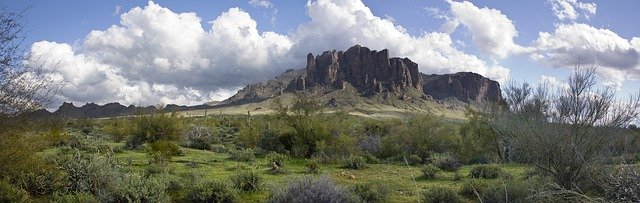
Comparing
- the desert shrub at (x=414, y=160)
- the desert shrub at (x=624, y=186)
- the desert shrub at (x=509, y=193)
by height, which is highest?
the desert shrub at (x=624, y=186)

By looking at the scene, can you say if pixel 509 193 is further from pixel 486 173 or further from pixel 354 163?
pixel 354 163

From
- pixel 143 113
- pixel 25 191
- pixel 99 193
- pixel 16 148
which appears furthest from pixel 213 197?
pixel 143 113

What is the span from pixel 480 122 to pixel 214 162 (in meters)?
20.9

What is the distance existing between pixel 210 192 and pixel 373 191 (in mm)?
4150

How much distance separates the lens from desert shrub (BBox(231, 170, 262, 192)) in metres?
13.7

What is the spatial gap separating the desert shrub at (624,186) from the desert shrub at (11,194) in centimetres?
1300

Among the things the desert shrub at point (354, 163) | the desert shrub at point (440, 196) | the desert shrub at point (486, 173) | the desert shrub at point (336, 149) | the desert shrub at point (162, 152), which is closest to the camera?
the desert shrub at point (440, 196)

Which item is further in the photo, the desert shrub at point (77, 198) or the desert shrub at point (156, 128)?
the desert shrub at point (156, 128)

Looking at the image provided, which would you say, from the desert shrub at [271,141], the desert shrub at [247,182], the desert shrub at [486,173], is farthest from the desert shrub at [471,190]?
Answer: the desert shrub at [271,141]

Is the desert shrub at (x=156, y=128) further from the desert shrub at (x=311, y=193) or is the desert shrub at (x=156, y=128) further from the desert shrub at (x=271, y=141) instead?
the desert shrub at (x=311, y=193)

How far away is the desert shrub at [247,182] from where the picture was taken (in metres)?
13.7

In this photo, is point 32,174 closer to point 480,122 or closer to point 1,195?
point 1,195

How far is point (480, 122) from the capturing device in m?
34.8

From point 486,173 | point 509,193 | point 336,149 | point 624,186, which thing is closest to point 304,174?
point 509,193
